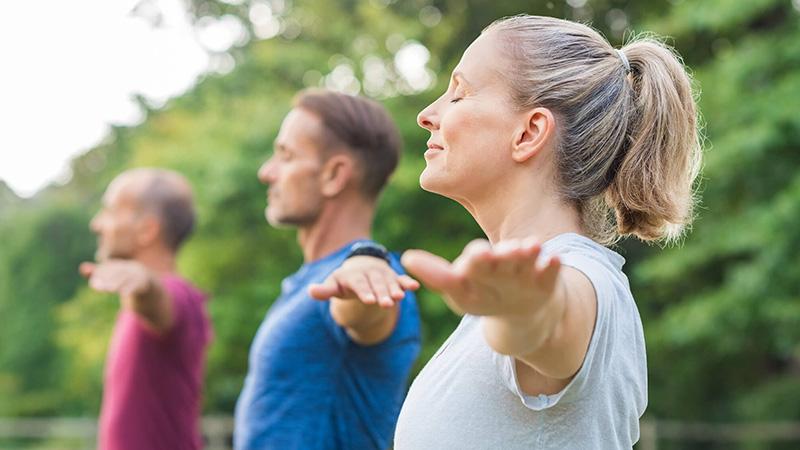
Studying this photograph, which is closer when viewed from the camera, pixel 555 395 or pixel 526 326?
pixel 526 326

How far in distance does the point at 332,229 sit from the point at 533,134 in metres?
1.71

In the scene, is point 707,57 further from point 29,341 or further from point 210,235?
point 29,341

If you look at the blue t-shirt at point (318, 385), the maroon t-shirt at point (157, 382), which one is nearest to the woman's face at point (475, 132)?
the blue t-shirt at point (318, 385)

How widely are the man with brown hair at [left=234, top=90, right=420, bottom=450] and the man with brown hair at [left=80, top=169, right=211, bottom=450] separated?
29.7 inches

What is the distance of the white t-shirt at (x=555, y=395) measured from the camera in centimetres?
160

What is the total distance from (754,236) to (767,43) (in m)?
1.57

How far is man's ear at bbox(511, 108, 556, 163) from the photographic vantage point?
5.95ft

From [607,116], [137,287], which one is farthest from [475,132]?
[137,287]

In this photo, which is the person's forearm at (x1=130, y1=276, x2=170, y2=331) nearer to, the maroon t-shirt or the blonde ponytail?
the maroon t-shirt

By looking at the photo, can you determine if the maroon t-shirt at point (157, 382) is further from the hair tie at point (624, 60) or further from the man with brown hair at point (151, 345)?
the hair tie at point (624, 60)

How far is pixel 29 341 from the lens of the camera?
2261 cm

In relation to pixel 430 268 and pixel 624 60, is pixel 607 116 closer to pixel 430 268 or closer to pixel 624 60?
pixel 624 60

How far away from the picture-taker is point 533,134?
183 cm

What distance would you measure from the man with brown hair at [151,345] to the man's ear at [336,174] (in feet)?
2.67
